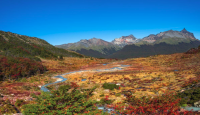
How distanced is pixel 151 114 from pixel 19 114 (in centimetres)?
1400

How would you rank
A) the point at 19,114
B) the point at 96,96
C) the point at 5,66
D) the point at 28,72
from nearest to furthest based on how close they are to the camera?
the point at 19,114 → the point at 96,96 → the point at 5,66 → the point at 28,72

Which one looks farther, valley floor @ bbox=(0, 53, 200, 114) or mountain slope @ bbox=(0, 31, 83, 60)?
mountain slope @ bbox=(0, 31, 83, 60)

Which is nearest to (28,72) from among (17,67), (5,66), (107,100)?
(17,67)

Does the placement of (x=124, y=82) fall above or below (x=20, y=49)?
below

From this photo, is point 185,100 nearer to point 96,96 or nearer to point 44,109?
point 96,96

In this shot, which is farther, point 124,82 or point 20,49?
point 20,49

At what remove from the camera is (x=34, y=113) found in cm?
1080

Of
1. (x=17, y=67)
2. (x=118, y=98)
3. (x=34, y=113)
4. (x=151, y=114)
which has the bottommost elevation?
(x=118, y=98)

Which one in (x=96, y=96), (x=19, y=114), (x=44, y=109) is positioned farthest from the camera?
(x=96, y=96)

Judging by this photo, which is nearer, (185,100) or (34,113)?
(34,113)

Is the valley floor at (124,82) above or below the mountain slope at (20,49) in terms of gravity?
below

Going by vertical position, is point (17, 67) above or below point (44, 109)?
above

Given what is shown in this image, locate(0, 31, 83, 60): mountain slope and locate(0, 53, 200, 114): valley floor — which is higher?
locate(0, 31, 83, 60): mountain slope

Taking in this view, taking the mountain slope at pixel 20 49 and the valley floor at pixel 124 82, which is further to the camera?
the mountain slope at pixel 20 49
